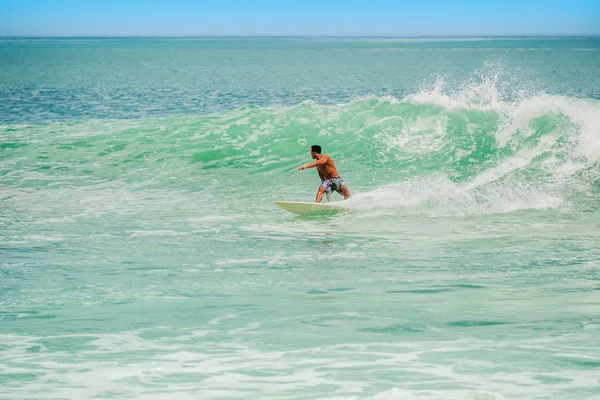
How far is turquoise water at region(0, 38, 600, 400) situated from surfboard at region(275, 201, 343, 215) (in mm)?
246

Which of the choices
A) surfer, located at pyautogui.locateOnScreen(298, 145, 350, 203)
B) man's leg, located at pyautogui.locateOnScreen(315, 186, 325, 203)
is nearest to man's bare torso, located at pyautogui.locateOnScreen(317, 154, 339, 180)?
surfer, located at pyautogui.locateOnScreen(298, 145, 350, 203)

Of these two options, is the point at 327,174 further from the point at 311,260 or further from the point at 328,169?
the point at 311,260

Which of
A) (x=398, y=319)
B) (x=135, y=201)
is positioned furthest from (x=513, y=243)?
(x=135, y=201)

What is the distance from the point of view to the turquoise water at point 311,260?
5961mm

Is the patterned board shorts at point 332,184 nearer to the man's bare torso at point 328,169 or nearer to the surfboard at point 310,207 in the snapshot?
the man's bare torso at point 328,169

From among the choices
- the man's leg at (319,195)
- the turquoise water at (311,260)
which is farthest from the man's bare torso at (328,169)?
the turquoise water at (311,260)

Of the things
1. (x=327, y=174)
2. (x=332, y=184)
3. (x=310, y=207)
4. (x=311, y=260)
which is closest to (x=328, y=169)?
(x=327, y=174)

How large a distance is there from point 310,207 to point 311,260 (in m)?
3.28

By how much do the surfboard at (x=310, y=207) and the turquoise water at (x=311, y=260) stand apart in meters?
0.25

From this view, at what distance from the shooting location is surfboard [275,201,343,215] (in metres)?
13.1

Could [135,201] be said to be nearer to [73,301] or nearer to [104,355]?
[73,301]

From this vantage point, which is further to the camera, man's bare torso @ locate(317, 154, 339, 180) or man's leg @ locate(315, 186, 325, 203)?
man's bare torso @ locate(317, 154, 339, 180)

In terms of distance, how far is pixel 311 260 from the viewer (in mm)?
9883

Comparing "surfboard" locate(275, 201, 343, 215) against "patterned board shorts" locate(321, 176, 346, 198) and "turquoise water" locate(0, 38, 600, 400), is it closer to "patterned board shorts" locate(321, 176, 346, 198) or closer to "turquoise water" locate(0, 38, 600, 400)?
"turquoise water" locate(0, 38, 600, 400)
